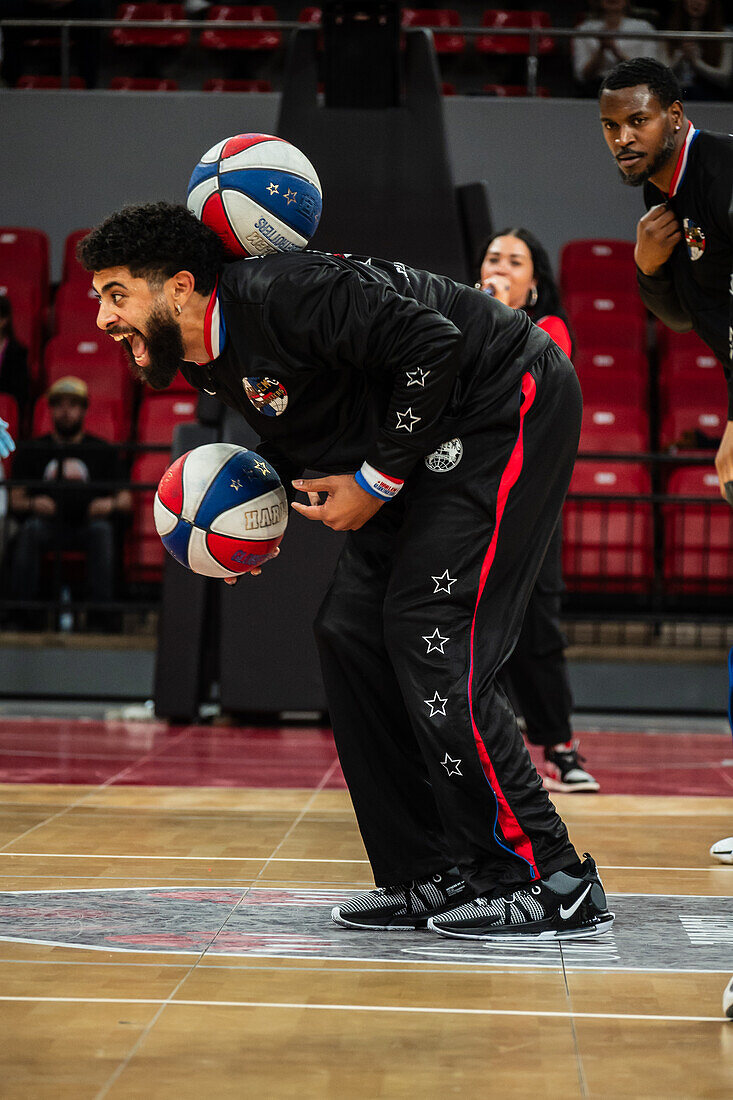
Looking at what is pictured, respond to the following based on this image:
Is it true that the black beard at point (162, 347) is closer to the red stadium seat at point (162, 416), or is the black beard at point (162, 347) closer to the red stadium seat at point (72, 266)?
the red stadium seat at point (162, 416)

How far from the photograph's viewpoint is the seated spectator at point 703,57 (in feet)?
33.3

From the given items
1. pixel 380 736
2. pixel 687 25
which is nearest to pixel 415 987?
pixel 380 736

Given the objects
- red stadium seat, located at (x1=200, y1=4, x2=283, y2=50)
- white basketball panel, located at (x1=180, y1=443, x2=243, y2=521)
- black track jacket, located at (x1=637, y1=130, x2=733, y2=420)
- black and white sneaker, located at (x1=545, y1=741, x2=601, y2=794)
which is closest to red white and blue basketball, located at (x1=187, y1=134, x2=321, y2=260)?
white basketball panel, located at (x1=180, y1=443, x2=243, y2=521)

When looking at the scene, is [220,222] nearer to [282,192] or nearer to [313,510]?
[282,192]

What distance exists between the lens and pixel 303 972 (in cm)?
234

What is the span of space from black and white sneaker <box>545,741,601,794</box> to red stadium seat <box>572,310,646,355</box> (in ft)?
16.1

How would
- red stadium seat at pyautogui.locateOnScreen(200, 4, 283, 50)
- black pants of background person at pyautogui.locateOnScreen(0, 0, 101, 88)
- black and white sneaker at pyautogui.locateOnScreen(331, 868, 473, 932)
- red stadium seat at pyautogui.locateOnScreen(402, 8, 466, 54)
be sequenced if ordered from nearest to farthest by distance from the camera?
black and white sneaker at pyautogui.locateOnScreen(331, 868, 473, 932) < black pants of background person at pyautogui.locateOnScreen(0, 0, 101, 88) < red stadium seat at pyautogui.locateOnScreen(200, 4, 283, 50) < red stadium seat at pyautogui.locateOnScreen(402, 8, 466, 54)

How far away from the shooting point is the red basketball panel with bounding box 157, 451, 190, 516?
2.83 metres

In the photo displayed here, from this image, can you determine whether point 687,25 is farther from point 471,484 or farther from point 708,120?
point 471,484

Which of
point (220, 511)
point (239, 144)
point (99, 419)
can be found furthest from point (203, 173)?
point (99, 419)

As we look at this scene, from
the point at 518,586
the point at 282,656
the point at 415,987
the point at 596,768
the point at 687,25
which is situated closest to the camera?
the point at 415,987

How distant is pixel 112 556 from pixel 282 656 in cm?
201

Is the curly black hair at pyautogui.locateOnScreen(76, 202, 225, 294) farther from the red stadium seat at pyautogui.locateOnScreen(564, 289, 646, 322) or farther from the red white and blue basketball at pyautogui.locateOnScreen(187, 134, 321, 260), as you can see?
the red stadium seat at pyautogui.locateOnScreen(564, 289, 646, 322)

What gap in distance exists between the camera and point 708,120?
9672 mm
